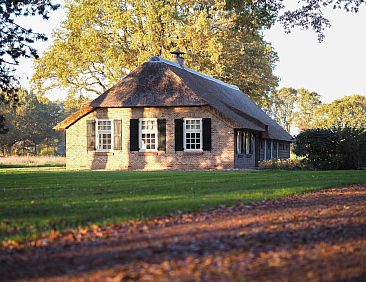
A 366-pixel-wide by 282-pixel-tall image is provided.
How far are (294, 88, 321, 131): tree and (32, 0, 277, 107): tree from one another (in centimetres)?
5247

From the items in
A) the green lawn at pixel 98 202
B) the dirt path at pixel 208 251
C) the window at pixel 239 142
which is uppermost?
the window at pixel 239 142

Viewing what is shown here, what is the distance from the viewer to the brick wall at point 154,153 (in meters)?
28.4

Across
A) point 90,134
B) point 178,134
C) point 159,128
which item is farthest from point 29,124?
point 178,134

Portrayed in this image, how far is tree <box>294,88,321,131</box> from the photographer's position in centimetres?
9694

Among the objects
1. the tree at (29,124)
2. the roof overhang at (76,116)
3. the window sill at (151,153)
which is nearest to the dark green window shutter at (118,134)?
the window sill at (151,153)

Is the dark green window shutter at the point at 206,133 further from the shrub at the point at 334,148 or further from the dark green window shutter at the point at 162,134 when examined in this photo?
the shrub at the point at 334,148

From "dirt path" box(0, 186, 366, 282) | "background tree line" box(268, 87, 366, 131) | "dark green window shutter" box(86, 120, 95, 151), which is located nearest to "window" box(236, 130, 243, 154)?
"dark green window shutter" box(86, 120, 95, 151)

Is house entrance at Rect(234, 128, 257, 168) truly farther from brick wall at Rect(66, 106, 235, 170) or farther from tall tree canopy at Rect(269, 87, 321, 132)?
tall tree canopy at Rect(269, 87, 321, 132)

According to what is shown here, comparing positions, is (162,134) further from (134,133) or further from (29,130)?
(29,130)

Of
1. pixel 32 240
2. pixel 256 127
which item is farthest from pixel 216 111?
pixel 32 240

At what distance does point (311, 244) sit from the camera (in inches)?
263

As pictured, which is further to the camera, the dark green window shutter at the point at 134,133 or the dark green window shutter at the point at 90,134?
the dark green window shutter at the point at 90,134

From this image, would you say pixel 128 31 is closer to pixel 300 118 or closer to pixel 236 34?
pixel 236 34

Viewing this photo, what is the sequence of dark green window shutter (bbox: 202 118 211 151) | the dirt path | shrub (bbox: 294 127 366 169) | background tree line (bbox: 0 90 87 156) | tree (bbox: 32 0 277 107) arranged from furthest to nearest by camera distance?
background tree line (bbox: 0 90 87 156) < tree (bbox: 32 0 277 107) < dark green window shutter (bbox: 202 118 211 151) < shrub (bbox: 294 127 366 169) < the dirt path
